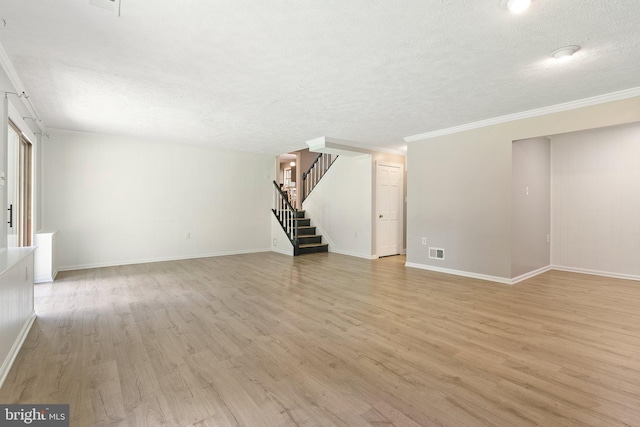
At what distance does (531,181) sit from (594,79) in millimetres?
2192

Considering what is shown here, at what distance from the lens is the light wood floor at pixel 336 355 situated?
5.73 ft

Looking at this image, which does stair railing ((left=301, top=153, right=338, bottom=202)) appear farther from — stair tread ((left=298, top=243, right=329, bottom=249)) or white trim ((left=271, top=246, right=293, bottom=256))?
white trim ((left=271, top=246, right=293, bottom=256))

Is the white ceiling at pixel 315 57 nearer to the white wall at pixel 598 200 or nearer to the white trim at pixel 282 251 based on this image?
the white wall at pixel 598 200

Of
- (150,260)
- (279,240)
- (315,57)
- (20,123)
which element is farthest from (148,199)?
(315,57)

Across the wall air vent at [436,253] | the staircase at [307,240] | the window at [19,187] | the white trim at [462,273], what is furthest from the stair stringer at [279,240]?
the window at [19,187]

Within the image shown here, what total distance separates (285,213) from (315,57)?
17.8 feet

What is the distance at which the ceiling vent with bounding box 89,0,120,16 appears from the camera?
78.1 inches

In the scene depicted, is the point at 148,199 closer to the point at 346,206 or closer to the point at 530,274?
the point at 346,206

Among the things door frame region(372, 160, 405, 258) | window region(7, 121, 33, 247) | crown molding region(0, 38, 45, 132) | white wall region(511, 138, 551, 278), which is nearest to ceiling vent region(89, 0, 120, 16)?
crown molding region(0, 38, 45, 132)

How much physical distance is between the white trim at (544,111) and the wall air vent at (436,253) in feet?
6.66

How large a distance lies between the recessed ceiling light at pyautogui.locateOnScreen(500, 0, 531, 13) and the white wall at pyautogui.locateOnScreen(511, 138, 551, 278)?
2.99 m

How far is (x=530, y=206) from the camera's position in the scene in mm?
5062

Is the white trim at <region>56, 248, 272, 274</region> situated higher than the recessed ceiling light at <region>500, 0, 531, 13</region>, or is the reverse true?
the recessed ceiling light at <region>500, 0, 531, 13</region>

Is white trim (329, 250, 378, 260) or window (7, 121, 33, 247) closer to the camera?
window (7, 121, 33, 247)
